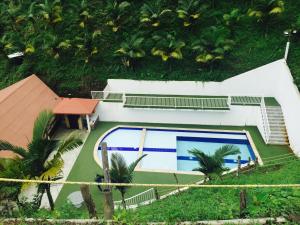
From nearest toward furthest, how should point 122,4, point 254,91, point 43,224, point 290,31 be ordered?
1. point 43,224
2. point 290,31
3. point 254,91
4. point 122,4

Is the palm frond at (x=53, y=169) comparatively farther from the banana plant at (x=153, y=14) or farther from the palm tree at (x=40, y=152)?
the banana plant at (x=153, y=14)

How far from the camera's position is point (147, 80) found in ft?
66.4

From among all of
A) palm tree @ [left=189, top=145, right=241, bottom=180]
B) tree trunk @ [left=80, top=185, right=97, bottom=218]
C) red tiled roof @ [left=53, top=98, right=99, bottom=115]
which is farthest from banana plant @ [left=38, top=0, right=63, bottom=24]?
tree trunk @ [left=80, top=185, right=97, bottom=218]

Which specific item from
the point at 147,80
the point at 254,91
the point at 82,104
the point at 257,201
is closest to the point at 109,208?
the point at 257,201

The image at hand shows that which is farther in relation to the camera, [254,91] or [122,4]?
[122,4]

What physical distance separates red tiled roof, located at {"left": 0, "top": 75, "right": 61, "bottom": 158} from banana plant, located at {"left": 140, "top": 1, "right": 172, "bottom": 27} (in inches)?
308

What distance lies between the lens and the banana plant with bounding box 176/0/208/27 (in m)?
20.1

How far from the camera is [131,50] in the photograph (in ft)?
64.8

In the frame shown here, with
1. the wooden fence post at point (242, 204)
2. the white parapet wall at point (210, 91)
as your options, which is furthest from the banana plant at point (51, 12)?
the wooden fence post at point (242, 204)

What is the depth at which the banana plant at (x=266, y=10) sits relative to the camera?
18938mm

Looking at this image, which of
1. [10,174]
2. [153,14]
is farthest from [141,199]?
[153,14]

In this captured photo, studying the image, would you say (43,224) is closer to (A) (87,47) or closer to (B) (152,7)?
(A) (87,47)

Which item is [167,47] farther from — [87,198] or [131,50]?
[87,198]

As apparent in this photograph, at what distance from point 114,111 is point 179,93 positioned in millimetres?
4396
